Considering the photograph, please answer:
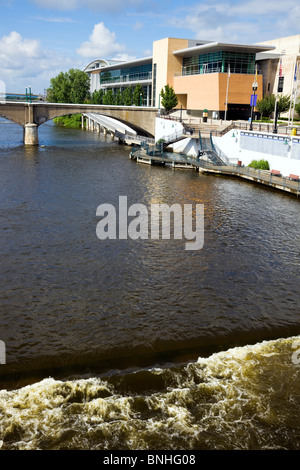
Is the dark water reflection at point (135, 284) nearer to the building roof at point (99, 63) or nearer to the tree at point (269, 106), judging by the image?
the tree at point (269, 106)

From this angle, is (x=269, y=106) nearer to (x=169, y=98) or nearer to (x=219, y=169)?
(x=169, y=98)

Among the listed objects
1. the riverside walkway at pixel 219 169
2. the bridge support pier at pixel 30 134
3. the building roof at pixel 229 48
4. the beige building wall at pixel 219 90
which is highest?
the building roof at pixel 229 48

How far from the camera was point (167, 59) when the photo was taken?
77562 mm

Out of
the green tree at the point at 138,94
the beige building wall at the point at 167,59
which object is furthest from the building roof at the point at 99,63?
the beige building wall at the point at 167,59

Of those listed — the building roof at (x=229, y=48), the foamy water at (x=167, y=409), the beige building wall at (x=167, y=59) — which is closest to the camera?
Result: the foamy water at (x=167, y=409)

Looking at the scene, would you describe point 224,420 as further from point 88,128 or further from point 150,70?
point 88,128

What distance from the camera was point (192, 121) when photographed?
68.0 m

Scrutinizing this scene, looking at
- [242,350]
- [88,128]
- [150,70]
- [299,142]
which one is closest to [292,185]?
[299,142]

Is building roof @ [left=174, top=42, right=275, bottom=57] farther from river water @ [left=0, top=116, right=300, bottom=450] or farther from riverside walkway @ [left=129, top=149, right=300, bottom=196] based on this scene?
river water @ [left=0, top=116, right=300, bottom=450]

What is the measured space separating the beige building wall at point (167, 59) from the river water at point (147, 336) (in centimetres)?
5579

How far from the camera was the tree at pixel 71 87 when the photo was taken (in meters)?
135

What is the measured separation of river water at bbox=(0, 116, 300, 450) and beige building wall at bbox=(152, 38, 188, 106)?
55.8m

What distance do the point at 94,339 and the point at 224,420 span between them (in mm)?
5359

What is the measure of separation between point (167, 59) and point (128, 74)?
30161 millimetres
